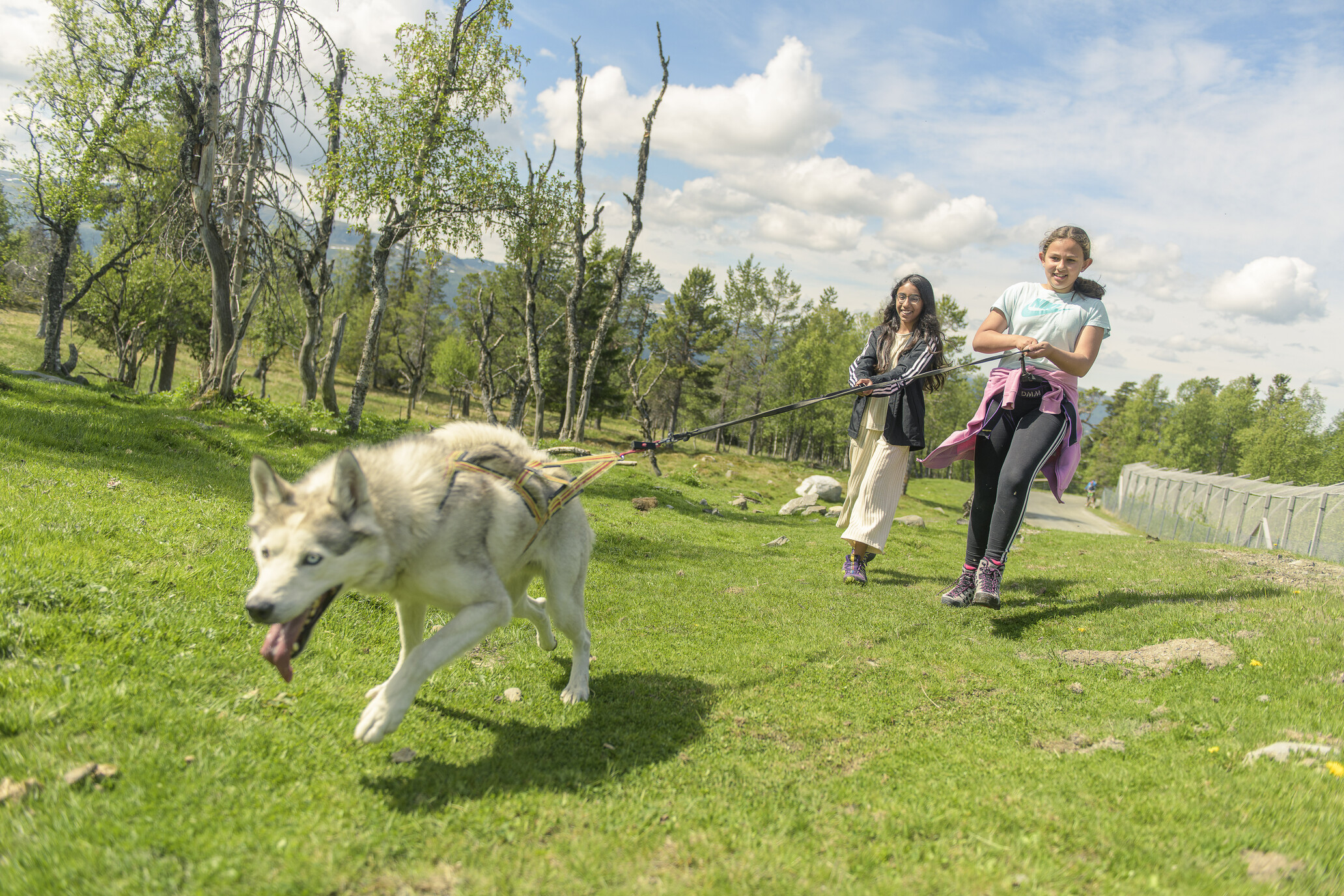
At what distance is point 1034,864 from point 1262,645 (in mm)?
4149

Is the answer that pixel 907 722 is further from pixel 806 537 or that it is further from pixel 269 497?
pixel 806 537

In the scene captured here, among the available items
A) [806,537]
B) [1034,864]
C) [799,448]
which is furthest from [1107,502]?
[1034,864]

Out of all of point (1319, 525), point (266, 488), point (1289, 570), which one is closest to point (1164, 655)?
point (1289, 570)

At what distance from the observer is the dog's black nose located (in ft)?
9.59

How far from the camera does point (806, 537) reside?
589 inches

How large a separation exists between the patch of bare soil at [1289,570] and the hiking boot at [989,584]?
4.04 m

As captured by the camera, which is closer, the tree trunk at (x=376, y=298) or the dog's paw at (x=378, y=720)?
the dog's paw at (x=378, y=720)

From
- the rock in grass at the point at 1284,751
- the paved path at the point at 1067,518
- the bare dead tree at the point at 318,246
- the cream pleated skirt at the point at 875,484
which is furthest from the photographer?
the paved path at the point at 1067,518

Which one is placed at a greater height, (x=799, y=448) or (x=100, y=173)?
(x=100, y=173)

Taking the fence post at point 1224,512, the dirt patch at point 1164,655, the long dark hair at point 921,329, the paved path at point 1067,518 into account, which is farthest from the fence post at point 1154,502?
the dirt patch at point 1164,655

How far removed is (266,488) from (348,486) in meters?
0.40

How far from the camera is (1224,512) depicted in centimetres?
3325

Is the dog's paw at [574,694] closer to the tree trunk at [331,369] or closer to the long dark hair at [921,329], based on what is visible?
the long dark hair at [921,329]

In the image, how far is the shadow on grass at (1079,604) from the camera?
6.72 m
